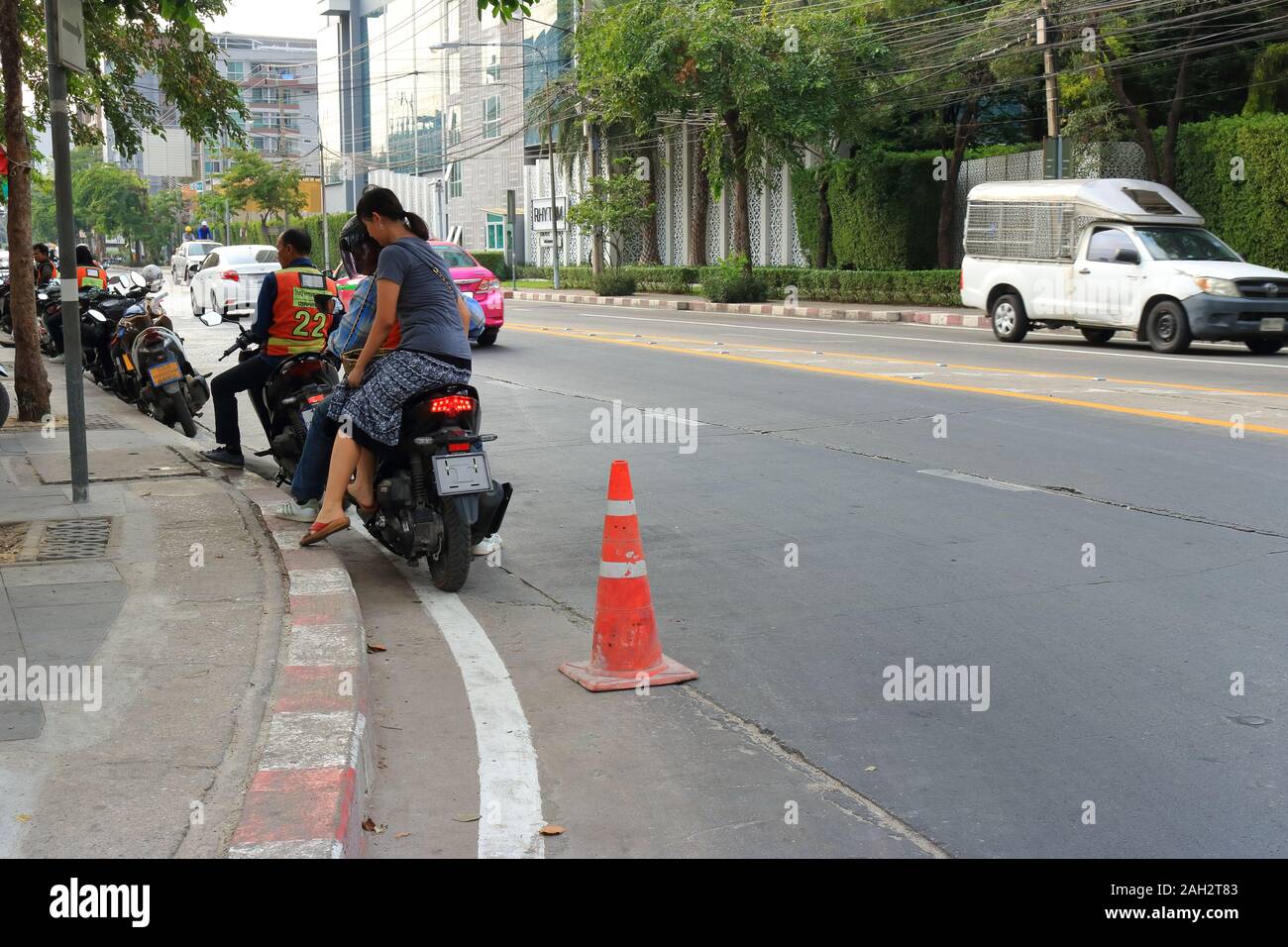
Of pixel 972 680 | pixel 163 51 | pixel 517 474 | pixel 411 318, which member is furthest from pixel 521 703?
pixel 163 51

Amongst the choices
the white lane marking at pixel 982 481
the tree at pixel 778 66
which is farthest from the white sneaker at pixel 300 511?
the tree at pixel 778 66

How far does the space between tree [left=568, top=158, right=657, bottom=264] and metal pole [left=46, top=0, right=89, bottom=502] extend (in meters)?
37.4

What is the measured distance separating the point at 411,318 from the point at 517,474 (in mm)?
3367

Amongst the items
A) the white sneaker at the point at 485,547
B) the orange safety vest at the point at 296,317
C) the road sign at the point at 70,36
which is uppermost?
the road sign at the point at 70,36

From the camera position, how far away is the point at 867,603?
6.43 metres

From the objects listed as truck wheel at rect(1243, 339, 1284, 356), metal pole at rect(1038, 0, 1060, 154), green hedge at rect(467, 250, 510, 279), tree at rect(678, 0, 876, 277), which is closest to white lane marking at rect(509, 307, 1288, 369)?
truck wheel at rect(1243, 339, 1284, 356)

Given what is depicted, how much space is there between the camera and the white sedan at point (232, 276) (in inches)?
1162

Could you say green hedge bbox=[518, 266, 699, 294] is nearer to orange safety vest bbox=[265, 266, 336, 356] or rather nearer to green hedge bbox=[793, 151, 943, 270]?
green hedge bbox=[793, 151, 943, 270]

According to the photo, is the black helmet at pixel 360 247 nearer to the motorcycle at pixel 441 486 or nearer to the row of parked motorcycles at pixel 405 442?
the row of parked motorcycles at pixel 405 442

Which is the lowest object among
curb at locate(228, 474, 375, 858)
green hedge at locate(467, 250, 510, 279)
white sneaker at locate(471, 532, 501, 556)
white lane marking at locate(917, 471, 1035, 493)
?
curb at locate(228, 474, 375, 858)

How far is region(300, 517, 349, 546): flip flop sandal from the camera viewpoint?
6.93 meters

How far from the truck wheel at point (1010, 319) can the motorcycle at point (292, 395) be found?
597 inches

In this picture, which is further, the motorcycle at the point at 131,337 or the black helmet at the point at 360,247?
the motorcycle at the point at 131,337

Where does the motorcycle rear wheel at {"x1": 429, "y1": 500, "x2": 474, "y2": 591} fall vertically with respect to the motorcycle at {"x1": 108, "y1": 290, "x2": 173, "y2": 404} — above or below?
below
